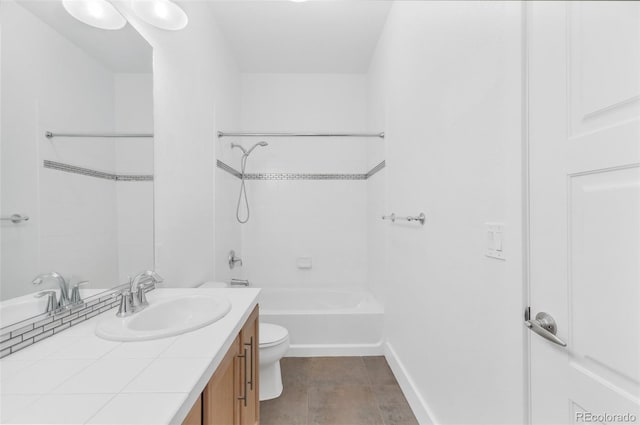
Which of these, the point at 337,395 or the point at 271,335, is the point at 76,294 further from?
the point at 337,395

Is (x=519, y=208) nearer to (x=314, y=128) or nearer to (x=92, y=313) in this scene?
(x=92, y=313)

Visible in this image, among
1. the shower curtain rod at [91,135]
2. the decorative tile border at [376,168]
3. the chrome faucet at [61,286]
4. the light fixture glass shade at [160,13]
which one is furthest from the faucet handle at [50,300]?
the decorative tile border at [376,168]

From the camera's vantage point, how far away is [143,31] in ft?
4.84

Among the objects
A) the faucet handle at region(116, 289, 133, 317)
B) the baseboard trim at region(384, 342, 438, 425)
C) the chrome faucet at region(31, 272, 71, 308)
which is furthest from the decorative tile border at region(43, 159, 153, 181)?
the baseboard trim at region(384, 342, 438, 425)

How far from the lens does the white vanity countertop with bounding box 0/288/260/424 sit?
0.60m

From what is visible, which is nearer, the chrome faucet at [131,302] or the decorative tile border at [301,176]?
the chrome faucet at [131,302]

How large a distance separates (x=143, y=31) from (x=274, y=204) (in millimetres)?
2037

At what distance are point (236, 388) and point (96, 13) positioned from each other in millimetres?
1572

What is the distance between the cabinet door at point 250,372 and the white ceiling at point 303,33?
2226 mm

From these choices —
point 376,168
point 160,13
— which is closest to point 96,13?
point 160,13

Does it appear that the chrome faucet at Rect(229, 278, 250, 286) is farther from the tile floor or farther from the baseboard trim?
the baseboard trim

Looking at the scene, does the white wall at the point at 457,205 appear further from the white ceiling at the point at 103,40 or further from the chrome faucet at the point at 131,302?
the white ceiling at the point at 103,40

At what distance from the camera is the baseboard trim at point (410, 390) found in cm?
160

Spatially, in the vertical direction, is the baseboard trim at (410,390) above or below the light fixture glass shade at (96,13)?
below
